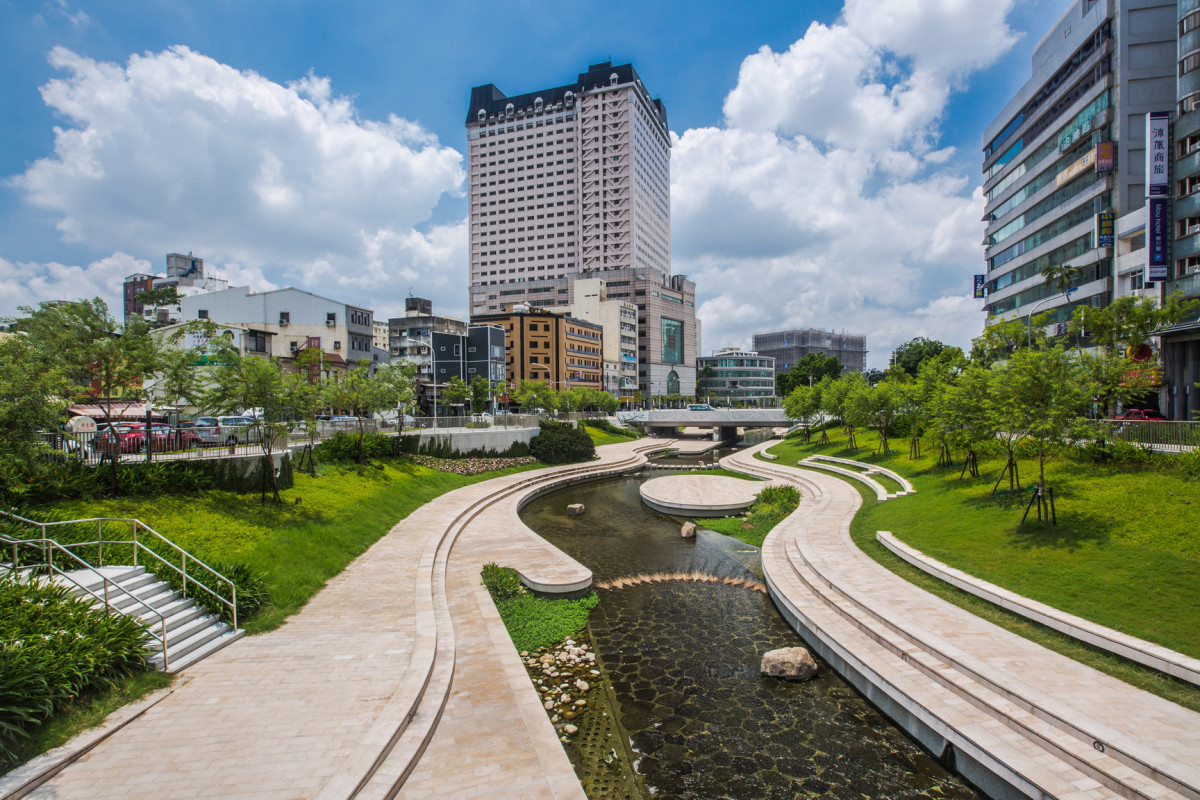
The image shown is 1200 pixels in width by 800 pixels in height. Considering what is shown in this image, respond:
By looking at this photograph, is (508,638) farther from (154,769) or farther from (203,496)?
(203,496)

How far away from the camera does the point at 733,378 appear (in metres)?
153

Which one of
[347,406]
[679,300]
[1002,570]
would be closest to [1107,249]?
[1002,570]

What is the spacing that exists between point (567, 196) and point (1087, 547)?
5621 inches

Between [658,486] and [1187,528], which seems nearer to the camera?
[1187,528]

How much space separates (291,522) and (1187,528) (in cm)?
2559

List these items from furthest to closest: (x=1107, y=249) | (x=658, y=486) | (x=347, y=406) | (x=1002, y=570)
Result: 1. (x=1107, y=249)
2. (x=658, y=486)
3. (x=347, y=406)
4. (x=1002, y=570)

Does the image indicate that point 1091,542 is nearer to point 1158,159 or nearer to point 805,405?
point 1158,159

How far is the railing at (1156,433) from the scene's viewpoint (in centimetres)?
1866

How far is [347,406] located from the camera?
31.4 m

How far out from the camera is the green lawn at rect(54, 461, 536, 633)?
1471cm

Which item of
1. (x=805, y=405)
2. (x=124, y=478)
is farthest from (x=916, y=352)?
(x=124, y=478)

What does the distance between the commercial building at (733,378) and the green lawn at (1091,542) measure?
427 ft

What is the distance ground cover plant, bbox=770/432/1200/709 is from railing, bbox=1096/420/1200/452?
1.49 m

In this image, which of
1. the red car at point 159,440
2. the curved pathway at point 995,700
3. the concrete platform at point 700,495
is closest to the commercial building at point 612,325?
the concrete platform at point 700,495
